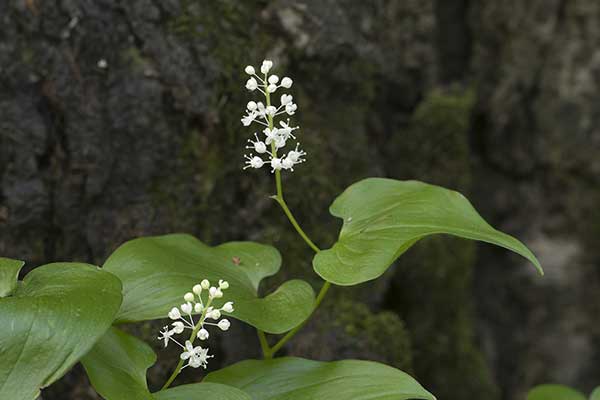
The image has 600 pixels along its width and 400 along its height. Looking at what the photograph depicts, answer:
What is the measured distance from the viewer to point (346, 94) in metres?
2.07

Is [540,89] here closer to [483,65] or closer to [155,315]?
[483,65]

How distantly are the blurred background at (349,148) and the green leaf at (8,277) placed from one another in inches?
20.1

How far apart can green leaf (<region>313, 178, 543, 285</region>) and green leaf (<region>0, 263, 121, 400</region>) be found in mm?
383

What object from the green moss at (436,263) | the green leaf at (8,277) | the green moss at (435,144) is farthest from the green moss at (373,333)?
the green leaf at (8,277)

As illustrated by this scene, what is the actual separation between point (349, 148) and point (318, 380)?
0.94m

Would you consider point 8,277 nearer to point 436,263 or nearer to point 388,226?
point 388,226

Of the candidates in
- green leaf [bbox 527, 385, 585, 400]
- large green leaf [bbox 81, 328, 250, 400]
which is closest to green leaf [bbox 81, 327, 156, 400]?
large green leaf [bbox 81, 328, 250, 400]

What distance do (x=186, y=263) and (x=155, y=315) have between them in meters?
0.15

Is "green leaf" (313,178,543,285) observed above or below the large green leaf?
above

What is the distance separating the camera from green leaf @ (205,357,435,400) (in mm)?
1190

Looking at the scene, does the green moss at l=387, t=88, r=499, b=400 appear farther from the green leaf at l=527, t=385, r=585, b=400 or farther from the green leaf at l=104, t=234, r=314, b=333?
the green leaf at l=104, t=234, r=314, b=333

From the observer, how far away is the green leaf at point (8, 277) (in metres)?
1.12

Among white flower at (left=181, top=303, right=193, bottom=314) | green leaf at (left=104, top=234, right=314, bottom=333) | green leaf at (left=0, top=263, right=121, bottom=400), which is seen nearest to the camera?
→ green leaf at (left=0, top=263, right=121, bottom=400)

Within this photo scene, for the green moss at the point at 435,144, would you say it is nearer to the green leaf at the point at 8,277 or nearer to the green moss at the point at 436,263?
the green moss at the point at 436,263
